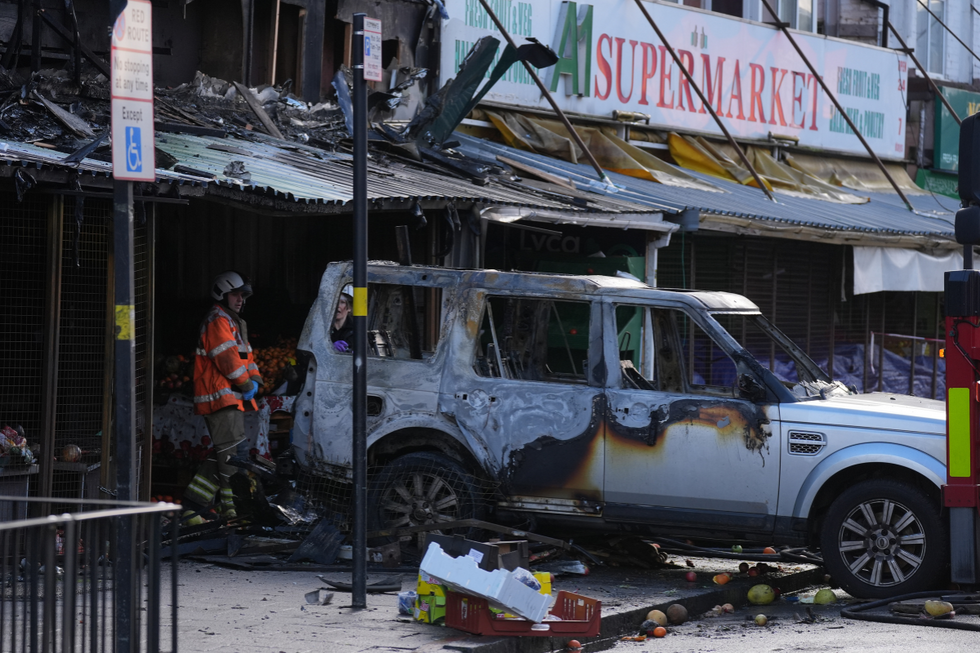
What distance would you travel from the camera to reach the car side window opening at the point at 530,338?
355 inches

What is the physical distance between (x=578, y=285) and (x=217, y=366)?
3.26 meters

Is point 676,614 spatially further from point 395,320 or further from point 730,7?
point 730,7

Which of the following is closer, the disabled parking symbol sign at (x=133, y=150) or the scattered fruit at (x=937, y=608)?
the disabled parking symbol sign at (x=133, y=150)

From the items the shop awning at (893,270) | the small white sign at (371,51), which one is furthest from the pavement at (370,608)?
the shop awning at (893,270)

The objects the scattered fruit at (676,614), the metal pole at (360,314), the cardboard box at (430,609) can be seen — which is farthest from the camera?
the scattered fruit at (676,614)

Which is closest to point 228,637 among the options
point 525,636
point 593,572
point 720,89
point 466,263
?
point 525,636

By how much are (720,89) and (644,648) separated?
12938 millimetres

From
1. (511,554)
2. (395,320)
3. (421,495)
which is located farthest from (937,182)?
(511,554)

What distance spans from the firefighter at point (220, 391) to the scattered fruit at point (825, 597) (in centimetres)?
451

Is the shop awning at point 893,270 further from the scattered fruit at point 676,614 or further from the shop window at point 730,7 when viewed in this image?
the scattered fruit at point 676,614

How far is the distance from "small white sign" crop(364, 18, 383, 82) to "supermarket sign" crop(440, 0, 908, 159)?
25.5ft

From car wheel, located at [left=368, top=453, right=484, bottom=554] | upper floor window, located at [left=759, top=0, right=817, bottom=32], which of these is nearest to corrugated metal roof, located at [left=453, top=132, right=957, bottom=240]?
upper floor window, located at [left=759, top=0, right=817, bottom=32]

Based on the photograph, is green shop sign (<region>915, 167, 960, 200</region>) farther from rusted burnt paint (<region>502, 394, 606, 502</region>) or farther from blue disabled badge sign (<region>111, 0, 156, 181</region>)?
blue disabled badge sign (<region>111, 0, 156, 181</region>)

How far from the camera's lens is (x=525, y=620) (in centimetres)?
684
